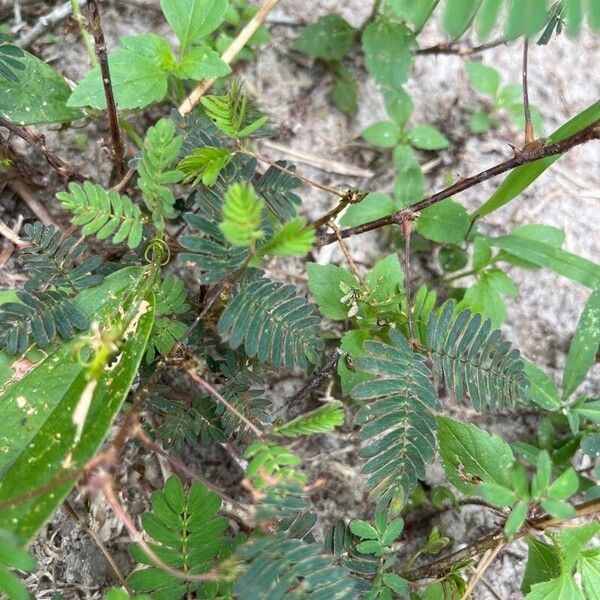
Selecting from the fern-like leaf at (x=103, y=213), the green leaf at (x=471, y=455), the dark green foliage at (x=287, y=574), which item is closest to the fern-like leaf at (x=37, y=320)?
the fern-like leaf at (x=103, y=213)

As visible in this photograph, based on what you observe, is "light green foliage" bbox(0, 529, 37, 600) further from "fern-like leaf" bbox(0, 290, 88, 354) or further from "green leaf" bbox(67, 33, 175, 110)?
"green leaf" bbox(67, 33, 175, 110)

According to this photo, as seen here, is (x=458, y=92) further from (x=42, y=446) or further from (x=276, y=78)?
(x=42, y=446)

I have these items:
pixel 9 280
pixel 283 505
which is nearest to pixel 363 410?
pixel 283 505

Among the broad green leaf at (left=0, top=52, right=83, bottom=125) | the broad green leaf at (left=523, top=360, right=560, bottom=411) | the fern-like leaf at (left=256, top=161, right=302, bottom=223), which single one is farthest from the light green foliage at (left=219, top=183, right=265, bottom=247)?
the broad green leaf at (left=523, top=360, right=560, bottom=411)

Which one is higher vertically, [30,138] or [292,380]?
[30,138]

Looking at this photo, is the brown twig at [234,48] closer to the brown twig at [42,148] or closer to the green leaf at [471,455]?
the brown twig at [42,148]

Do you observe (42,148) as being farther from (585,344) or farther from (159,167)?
(585,344)
